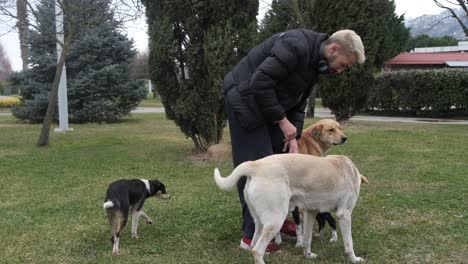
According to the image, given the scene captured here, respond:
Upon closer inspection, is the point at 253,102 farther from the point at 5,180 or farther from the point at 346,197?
the point at 5,180

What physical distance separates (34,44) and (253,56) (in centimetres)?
1903

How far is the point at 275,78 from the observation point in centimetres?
411

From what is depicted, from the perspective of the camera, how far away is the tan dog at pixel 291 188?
394 centimetres

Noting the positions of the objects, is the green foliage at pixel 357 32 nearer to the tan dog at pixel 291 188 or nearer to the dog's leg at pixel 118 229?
the tan dog at pixel 291 188

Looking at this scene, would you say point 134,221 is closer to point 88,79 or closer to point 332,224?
point 332,224

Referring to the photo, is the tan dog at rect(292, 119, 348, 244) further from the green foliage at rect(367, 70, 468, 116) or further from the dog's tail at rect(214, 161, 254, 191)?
the green foliage at rect(367, 70, 468, 116)

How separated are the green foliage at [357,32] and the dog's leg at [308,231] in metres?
12.7

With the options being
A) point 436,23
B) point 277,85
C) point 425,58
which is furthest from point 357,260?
point 425,58

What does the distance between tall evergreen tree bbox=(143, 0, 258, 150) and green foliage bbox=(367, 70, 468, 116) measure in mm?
13064

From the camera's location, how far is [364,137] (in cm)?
1336

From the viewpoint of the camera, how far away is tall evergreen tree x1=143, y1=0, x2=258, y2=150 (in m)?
9.53

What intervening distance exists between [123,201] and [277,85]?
1.88 meters

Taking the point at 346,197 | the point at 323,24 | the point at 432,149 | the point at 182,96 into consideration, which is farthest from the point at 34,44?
the point at 346,197

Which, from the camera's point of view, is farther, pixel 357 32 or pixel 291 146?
pixel 357 32
